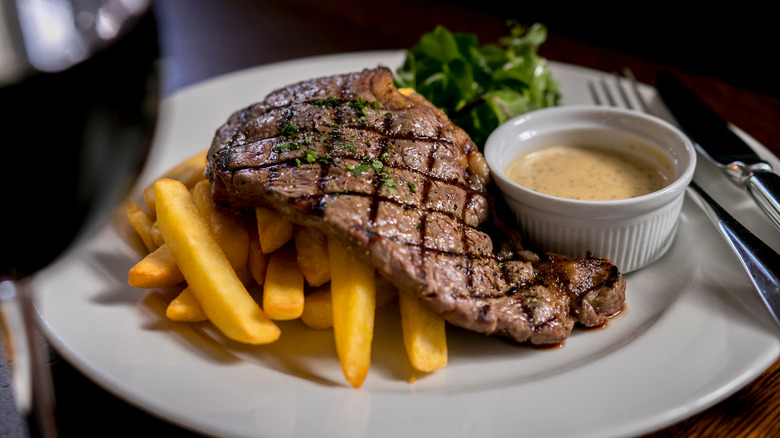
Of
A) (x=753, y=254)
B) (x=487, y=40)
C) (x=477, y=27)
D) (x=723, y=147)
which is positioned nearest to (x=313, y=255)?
(x=753, y=254)

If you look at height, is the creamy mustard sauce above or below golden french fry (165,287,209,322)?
below

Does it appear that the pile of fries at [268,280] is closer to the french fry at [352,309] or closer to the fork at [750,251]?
the french fry at [352,309]

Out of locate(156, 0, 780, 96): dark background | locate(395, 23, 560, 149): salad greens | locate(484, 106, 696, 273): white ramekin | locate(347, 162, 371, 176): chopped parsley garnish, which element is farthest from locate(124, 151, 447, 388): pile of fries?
locate(156, 0, 780, 96): dark background

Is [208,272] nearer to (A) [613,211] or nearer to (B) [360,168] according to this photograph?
(B) [360,168]

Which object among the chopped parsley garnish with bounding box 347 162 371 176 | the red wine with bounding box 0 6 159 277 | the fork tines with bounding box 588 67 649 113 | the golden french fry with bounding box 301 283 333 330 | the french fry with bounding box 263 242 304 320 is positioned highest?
the red wine with bounding box 0 6 159 277

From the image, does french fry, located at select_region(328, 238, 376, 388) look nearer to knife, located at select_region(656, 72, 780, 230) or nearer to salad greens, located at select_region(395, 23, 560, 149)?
salad greens, located at select_region(395, 23, 560, 149)

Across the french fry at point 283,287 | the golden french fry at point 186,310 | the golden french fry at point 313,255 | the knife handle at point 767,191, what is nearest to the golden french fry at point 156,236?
the golden french fry at point 186,310
